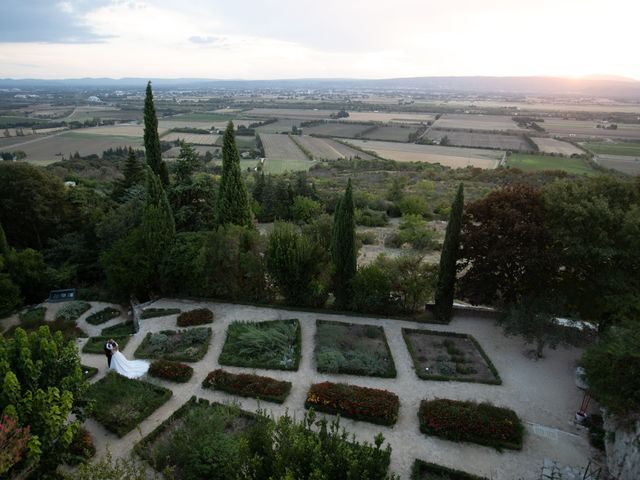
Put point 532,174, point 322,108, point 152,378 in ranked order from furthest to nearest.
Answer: point 322,108 → point 532,174 → point 152,378

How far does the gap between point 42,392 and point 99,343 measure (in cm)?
841

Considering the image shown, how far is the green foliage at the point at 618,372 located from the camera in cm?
1085

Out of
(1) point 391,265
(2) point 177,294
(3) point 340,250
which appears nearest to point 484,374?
(1) point 391,265

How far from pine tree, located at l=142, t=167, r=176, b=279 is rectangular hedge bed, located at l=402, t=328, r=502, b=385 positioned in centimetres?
1240

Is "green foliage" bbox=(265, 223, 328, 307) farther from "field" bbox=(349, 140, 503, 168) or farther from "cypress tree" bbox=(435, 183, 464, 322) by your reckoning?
"field" bbox=(349, 140, 503, 168)

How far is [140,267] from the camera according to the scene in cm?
2033

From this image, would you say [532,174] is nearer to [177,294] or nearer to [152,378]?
[177,294]

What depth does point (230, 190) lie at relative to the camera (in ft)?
71.7

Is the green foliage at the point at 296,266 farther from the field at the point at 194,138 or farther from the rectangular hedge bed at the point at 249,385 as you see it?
the field at the point at 194,138

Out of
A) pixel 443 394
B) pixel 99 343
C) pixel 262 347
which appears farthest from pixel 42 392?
pixel 443 394

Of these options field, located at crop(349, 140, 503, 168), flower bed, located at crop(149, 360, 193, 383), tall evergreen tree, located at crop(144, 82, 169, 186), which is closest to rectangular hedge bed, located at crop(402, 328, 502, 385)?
flower bed, located at crop(149, 360, 193, 383)

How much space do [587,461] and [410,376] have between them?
222 inches

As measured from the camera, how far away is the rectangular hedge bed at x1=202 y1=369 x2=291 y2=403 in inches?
541

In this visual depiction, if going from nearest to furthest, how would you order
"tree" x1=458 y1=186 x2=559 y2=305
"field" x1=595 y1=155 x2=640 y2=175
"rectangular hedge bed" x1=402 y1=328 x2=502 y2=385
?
1. "rectangular hedge bed" x1=402 y1=328 x2=502 y2=385
2. "tree" x1=458 y1=186 x2=559 y2=305
3. "field" x1=595 y1=155 x2=640 y2=175
